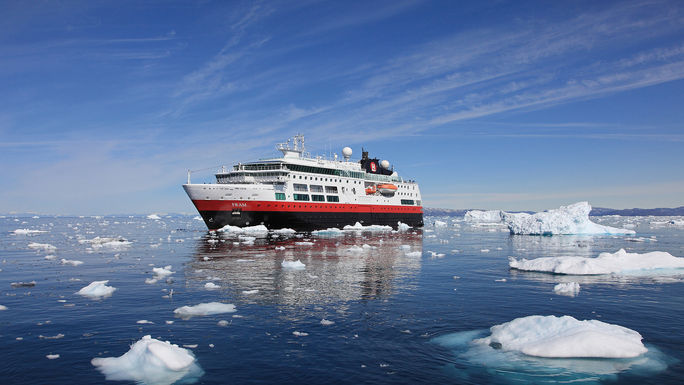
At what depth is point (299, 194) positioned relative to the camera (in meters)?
50.3

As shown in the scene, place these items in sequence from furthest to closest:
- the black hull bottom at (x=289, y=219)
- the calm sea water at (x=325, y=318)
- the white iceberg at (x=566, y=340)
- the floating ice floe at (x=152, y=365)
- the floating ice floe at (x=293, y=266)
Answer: the black hull bottom at (x=289, y=219) < the floating ice floe at (x=293, y=266) < the white iceberg at (x=566, y=340) < the calm sea water at (x=325, y=318) < the floating ice floe at (x=152, y=365)

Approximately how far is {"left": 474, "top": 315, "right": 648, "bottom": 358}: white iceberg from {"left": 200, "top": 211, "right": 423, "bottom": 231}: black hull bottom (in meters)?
38.4

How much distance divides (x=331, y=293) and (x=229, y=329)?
214 inches

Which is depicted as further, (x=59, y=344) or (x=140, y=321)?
(x=140, y=321)

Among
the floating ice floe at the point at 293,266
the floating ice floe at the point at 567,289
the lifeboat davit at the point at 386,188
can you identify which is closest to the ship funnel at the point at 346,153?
the lifeboat davit at the point at 386,188

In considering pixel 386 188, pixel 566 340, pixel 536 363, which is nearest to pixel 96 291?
pixel 536 363

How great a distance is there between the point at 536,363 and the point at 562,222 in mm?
47173

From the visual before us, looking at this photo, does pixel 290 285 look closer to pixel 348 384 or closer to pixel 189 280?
pixel 189 280

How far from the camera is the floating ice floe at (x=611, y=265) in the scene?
20.6 meters

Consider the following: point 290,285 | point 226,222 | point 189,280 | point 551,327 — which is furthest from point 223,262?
point 226,222

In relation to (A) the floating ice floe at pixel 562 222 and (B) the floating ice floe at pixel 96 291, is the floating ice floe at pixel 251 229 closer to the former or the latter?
(B) the floating ice floe at pixel 96 291

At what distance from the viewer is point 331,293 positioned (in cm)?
1614

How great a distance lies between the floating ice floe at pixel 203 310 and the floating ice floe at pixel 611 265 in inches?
617

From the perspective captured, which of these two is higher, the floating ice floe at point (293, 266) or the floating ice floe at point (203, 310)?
the floating ice floe at point (293, 266)
